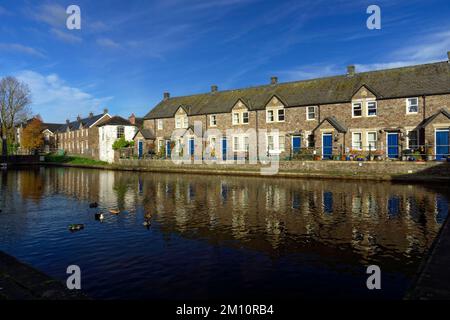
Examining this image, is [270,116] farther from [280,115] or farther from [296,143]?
[296,143]

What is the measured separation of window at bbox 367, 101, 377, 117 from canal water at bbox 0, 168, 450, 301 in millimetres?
16490

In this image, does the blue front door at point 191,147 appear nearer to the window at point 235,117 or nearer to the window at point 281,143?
the window at point 235,117

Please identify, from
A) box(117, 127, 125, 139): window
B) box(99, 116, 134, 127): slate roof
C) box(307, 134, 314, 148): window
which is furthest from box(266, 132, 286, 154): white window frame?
box(99, 116, 134, 127): slate roof

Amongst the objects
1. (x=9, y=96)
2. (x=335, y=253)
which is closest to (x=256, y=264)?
(x=335, y=253)

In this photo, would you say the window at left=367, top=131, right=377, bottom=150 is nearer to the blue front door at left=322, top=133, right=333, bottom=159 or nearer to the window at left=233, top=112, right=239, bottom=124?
the blue front door at left=322, top=133, right=333, bottom=159

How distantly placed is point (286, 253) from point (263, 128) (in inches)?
1307

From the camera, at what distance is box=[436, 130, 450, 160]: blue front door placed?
1192 inches

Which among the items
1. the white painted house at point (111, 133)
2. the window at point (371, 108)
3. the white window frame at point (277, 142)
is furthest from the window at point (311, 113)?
the white painted house at point (111, 133)

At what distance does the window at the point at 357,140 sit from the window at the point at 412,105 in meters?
5.02

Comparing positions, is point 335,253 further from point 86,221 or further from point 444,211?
point 86,221

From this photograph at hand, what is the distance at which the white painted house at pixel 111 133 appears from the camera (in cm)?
6112

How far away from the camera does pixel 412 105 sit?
33375mm

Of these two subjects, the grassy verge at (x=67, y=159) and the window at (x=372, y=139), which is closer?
the window at (x=372, y=139)
